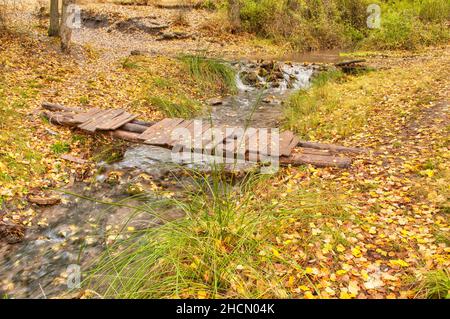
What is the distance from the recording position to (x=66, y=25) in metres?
10.3

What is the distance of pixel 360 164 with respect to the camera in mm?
5914

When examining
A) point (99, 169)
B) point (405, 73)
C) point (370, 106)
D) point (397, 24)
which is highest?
point (397, 24)

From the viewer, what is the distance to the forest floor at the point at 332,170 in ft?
12.4

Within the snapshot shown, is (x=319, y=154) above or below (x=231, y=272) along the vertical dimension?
above

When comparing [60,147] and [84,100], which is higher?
[84,100]

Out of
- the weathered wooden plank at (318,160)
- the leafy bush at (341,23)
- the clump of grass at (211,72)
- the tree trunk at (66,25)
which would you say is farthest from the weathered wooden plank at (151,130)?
the leafy bush at (341,23)

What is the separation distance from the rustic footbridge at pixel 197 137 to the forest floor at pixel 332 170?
0.23 meters

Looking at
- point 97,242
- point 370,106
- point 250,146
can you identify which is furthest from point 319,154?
point 97,242

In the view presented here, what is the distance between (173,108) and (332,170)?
4826mm

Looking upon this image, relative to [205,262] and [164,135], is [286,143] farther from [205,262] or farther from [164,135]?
[205,262]

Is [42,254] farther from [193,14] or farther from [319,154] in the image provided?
[193,14]

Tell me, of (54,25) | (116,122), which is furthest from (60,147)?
(54,25)

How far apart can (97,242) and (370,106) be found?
6455 mm

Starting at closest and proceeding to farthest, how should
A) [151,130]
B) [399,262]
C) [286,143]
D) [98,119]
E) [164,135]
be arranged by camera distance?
[399,262]
[286,143]
[164,135]
[151,130]
[98,119]
